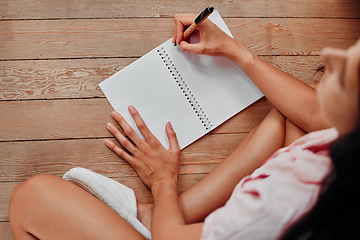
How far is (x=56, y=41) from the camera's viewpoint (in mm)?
854

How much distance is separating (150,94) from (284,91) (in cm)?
34

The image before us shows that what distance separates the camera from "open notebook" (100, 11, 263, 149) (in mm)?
845

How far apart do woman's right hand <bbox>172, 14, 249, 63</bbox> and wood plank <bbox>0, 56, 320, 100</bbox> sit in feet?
0.53

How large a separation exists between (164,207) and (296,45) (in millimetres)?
599

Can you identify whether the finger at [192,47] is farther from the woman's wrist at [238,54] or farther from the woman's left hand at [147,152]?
the woman's left hand at [147,152]

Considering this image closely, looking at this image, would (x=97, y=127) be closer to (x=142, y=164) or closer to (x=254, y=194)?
(x=142, y=164)

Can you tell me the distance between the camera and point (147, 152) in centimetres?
83

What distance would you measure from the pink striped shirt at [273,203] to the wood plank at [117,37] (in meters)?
0.47

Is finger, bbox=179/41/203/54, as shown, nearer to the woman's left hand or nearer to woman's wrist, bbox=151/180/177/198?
the woman's left hand

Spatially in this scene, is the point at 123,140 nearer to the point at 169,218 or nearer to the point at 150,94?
the point at 150,94

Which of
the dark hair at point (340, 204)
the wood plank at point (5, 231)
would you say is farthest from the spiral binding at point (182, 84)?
the wood plank at point (5, 231)

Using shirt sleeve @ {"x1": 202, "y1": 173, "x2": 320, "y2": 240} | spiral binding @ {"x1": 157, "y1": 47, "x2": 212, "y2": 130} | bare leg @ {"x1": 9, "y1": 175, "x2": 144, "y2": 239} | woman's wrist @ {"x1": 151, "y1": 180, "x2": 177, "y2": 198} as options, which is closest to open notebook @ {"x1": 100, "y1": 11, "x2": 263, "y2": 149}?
spiral binding @ {"x1": 157, "y1": 47, "x2": 212, "y2": 130}

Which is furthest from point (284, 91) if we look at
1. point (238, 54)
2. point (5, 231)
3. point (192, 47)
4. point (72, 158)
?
point (5, 231)

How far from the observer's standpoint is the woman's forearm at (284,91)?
0.74 m
